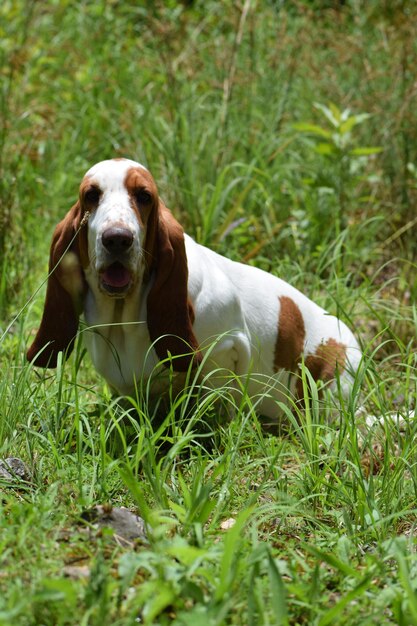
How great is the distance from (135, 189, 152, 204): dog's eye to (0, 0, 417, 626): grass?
0.55 meters

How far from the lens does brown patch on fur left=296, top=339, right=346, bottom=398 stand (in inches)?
146

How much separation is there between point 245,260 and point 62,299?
178 cm

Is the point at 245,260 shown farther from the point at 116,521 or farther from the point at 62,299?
the point at 116,521

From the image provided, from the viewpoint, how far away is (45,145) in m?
6.08

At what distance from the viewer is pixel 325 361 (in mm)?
3740

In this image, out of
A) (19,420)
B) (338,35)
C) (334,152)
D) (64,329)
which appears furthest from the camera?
(338,35)

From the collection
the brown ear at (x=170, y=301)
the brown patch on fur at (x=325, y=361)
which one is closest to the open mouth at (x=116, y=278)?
the brown ear at (x=170, y=301)

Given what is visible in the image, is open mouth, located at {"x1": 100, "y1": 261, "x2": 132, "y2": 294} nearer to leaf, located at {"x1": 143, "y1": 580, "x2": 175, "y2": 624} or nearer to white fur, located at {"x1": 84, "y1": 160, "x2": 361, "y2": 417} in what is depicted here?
white fur, located at {"x1": 84, "y1": 160, "x2": 361, "y2": 417}

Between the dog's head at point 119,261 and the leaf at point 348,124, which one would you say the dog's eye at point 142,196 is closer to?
the dog's head at point 119,261

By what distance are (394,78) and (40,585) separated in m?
4.31

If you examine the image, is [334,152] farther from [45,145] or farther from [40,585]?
[40,585]

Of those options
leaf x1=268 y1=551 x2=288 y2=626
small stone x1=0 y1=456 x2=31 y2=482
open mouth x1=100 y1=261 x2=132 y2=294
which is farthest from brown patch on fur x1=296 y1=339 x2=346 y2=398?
leaf x1=268 y1=551 x2=288 y2=626

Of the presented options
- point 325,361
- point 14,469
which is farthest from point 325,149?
point 14,469

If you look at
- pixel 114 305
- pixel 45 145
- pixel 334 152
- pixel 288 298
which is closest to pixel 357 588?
pixel 114 305
